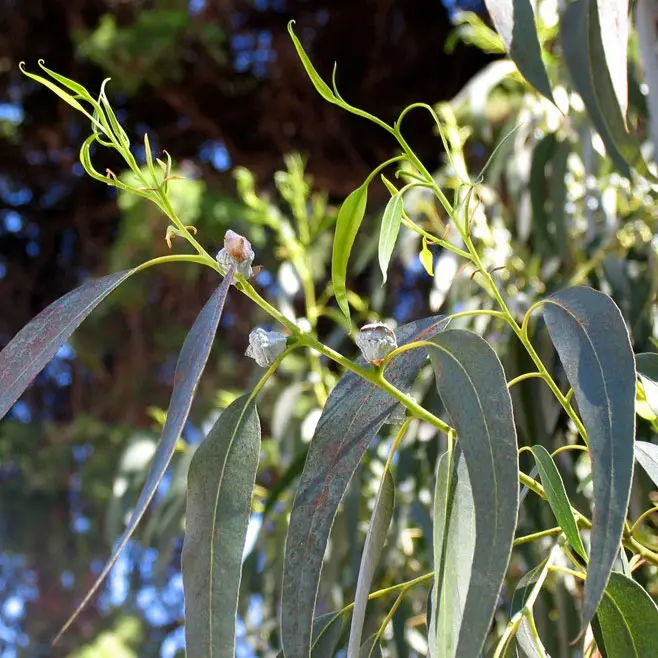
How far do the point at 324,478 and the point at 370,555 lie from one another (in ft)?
0.13

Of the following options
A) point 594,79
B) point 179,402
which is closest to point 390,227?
point 179,402

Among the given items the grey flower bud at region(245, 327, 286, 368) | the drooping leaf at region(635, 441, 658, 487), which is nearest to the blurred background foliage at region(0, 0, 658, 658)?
the drooping leaf at region(635, 441, 658, 487)

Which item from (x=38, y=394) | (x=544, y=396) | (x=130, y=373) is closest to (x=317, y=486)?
(x=544, y=396)

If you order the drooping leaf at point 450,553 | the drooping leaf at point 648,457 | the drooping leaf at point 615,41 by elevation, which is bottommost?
the drooping leaf at point 648,457

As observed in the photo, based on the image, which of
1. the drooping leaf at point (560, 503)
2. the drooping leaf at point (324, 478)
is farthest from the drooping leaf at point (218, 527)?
the drooping leaf at point (560, 503)

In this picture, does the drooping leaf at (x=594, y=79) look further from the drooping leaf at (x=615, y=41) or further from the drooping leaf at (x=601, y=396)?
the drooping leaf at (x=601, y=396)

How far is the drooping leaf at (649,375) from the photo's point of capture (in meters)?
0.50

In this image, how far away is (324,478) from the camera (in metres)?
0.43

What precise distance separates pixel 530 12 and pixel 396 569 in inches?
30.3

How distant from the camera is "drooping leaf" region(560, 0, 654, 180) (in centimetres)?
63

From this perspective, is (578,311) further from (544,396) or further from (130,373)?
(130,373)

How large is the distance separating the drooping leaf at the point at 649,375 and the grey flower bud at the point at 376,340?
0.54 ft

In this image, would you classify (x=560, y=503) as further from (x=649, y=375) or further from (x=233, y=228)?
(x=233, y=228)

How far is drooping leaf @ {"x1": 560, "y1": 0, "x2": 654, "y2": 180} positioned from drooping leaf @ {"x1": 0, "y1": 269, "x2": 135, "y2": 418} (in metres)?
0.35
